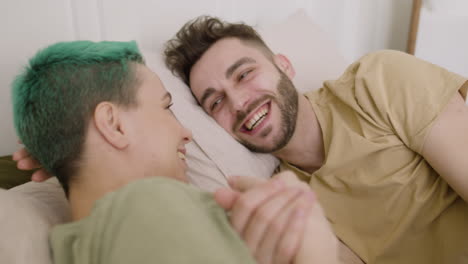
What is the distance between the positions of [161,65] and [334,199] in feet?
2.15

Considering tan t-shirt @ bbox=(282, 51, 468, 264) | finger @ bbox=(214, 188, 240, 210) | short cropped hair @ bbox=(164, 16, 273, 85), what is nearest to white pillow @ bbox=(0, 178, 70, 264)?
finger @ bbox=(214, 188, 240, 210)

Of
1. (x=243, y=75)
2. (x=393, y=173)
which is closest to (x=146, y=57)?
(x=243, y=75)

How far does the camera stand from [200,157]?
3.38ft

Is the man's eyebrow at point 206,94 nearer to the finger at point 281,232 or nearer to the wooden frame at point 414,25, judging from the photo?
the finger at point 281,232

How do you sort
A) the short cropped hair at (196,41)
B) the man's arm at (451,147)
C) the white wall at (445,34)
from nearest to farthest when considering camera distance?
the man's arm at (451,147)
the short cropped hair at (196,41)
the white wall at (445,34)

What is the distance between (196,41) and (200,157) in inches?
16.8

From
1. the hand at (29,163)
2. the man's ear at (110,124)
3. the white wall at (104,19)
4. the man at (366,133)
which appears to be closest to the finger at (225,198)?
the man's ear at (110,124)

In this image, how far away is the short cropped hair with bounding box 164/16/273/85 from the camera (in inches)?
47.6

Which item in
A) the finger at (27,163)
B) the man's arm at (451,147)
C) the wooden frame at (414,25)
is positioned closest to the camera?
the finger at (27,163)

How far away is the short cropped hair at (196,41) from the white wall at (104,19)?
0.39 ft

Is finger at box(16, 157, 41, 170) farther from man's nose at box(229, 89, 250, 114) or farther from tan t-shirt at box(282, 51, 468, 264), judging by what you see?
tan t-shirt at box(282, 51, 468, 264)

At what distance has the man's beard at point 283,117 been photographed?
111 cm

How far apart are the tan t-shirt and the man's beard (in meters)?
0.13

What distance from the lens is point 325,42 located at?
1.47m
